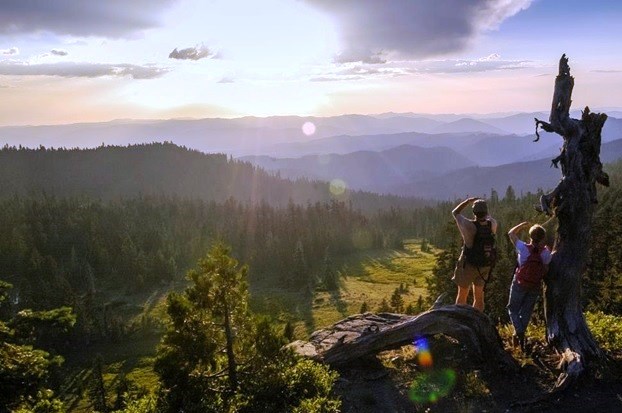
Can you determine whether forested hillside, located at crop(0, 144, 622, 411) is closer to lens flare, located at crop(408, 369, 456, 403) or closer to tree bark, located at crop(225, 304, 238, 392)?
lens flare, located at crop(408, 369, 456, 403)

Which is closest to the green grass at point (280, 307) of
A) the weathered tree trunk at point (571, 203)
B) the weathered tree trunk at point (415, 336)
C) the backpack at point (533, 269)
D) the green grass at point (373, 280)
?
the green grass at point (373, 280)

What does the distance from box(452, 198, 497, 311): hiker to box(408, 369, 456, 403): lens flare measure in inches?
117

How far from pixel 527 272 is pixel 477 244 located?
5.36 ft

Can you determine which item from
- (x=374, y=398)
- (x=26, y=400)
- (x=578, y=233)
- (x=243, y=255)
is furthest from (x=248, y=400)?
(x=243, y=255)

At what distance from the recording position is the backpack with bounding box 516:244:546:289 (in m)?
13.5

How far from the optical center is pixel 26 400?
46.9 feet

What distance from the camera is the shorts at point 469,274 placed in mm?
14477

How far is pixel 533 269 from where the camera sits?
13484 mm

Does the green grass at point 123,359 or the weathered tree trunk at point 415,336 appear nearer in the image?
the weathered tree trunk at point 415,336

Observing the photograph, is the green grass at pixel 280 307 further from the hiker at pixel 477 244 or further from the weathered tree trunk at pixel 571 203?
the weathered tree trunk at pixel 571 203

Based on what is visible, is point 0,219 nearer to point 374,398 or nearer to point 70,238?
point 70,238

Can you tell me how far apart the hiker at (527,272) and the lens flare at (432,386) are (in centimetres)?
275

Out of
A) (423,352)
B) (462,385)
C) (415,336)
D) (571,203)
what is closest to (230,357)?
(415,336)

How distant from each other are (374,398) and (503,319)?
109 ft
